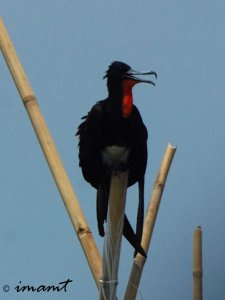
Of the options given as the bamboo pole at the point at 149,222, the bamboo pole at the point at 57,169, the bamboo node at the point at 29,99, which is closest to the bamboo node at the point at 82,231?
the bamboo pole at the point at 57,169

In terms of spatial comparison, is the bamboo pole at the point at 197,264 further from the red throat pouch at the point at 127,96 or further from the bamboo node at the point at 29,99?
the bamboo node at the point at 29,99

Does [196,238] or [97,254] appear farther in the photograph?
[196,238]

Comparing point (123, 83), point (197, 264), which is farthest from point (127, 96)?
point (197, 264)

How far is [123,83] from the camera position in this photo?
4.27 feet

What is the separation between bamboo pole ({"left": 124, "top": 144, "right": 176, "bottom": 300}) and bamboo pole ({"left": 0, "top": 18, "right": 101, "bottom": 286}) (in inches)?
3.0

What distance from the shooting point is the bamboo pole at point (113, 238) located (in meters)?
1.15

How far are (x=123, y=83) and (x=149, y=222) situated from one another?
24 centimetres

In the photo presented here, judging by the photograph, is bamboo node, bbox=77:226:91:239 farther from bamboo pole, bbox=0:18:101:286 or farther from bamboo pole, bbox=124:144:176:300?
bamboo pole, bbox=124:144:176:300

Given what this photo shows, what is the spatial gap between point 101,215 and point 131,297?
142 mm

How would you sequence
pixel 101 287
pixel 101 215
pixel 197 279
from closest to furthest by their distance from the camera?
1. pixel 101 287
2. pixel 101 215
3. pixel 197 279

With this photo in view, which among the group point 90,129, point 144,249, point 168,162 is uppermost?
point 90,129

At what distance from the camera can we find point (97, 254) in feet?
4.11

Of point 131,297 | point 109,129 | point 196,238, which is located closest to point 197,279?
point 196,238

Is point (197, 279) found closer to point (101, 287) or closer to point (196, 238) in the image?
point (196, 238)
